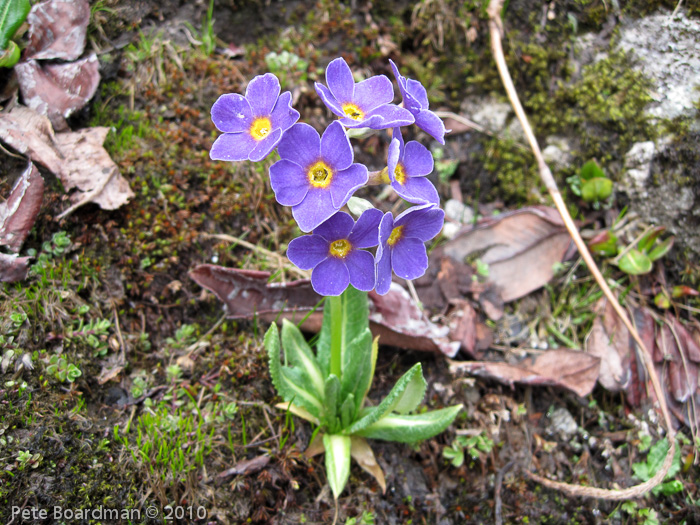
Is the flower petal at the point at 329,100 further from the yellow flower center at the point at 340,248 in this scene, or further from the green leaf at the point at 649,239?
the green leaf at the point at 649,239


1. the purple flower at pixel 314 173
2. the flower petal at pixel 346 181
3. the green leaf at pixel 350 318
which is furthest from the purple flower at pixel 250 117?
the green leaf at pixel 350 318

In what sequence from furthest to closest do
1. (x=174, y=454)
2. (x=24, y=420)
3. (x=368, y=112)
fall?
(x=174, y=454)
(x=24, y=420)
(x=368, y=112)

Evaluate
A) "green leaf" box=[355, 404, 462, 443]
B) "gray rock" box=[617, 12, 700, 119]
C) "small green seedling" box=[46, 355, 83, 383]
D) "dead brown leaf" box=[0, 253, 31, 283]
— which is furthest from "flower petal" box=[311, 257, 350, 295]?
"gray rock" box=[617, 12, 700, 119]

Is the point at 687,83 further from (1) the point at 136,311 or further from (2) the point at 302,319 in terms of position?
(1) the point at 136,311

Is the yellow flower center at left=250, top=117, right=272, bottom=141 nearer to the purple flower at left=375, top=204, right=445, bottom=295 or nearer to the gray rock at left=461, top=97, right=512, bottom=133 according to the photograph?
the purple flower at left=375, top=204, right=445, bottom=295

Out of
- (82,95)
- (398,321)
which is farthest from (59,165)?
(398,321)

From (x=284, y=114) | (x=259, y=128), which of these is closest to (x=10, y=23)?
(x=259, y=128)

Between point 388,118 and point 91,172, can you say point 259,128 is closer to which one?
point 388,118
